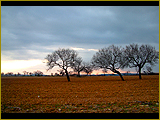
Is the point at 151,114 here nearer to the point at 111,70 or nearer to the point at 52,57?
the point at 111,70

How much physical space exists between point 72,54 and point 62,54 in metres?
3.65

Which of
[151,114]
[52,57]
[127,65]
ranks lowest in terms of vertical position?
[151,114]

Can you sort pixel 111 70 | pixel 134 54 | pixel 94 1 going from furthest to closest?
pixel 134 54
pixel 111 70
pixel 94 1

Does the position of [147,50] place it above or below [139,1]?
above

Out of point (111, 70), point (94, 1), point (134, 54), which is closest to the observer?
point (94, 1)

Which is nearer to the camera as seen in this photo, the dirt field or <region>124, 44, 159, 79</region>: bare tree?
the dirt field

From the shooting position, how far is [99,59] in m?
45.2

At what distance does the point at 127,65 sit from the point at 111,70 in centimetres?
586

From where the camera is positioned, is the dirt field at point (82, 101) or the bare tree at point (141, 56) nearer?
the dirt field at point (82, 101)

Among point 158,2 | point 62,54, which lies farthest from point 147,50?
point 158,2

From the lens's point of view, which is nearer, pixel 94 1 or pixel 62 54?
pixel 94 1

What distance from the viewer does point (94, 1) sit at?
23.7ft

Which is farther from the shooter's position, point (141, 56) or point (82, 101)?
point (141, 56)

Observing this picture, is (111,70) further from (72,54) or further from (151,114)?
(151,114)
